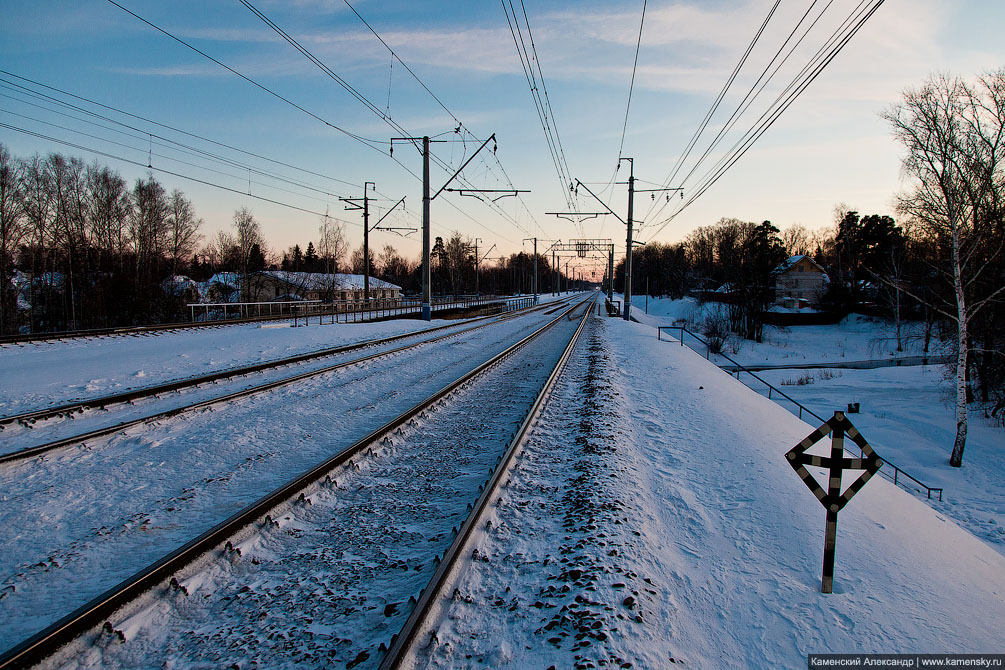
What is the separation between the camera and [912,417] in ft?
67.1

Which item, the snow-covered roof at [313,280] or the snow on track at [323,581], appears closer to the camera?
the snow on track at [323,581]

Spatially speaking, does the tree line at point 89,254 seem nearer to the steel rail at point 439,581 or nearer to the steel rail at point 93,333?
the steel rail at point 93,333

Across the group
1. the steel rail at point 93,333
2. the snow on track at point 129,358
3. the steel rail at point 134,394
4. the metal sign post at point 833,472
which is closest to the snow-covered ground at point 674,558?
the metal sign post at point 833,472

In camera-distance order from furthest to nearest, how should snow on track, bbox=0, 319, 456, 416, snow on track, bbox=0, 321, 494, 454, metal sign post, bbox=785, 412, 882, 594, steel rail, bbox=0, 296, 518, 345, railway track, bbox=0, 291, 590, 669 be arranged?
1. steel rail, bbox=0, 296, 518, 345
2. snow on track, bbox=0, 319, 456, 416
3. snow on track, bbox=0, 321, 494, 454
4. metal sign post, bbox=785, 412, 882, 594
5. railway track, bbox=0, 291, 590, 669

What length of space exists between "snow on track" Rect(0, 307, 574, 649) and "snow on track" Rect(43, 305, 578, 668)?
71 cm

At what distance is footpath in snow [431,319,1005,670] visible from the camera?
331cm

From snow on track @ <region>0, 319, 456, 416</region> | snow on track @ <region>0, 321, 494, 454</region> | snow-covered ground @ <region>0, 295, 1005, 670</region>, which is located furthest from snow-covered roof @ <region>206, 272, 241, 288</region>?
snow-covered ground @ <region>0, 295, 1005, 670</region>

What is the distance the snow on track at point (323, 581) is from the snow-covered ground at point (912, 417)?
38.3 feet

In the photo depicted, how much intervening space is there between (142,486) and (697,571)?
5.86 metres

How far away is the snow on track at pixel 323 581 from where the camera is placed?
3.13m

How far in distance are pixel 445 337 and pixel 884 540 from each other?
1807 cm

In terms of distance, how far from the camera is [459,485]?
5.81 metres

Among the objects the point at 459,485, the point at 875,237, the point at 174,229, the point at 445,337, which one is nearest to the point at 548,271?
the point at 875,237

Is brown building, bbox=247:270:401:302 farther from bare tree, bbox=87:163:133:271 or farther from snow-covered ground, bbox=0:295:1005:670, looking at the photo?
snow-covered ground, bbox=0:295:1005:670
